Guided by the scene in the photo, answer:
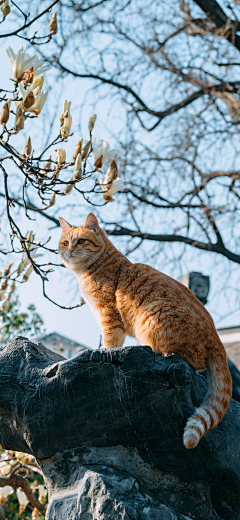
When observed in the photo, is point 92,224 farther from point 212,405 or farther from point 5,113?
point 212,405

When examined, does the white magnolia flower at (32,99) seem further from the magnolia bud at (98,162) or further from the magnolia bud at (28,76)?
the magnolia bud at (98,162)

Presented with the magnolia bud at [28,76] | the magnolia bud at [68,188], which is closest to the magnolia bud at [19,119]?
the magnolia bud at [28,76]

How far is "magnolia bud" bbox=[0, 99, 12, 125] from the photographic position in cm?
212

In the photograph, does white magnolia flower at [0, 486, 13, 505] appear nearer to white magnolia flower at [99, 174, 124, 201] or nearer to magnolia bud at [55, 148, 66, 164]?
white magnolia flower at [99, 174, 124, 201]

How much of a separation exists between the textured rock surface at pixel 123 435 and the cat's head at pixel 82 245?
820mm

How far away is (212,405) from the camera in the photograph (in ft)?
6.03

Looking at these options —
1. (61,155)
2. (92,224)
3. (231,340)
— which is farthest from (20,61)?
(231,340)

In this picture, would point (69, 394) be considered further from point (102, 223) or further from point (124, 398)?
point (102, 223)

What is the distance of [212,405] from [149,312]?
483mm

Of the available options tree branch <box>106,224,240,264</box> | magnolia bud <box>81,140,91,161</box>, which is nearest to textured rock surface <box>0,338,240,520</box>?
magnolia bud <box>81,140,91,161</box>

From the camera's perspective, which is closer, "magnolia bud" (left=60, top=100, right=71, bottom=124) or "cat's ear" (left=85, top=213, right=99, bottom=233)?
"magnolia bud" (left=60, top=100, right=71, bottom=124)

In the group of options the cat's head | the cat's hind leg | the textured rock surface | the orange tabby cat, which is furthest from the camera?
the cat's head

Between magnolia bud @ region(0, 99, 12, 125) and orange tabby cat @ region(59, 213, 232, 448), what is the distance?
79cm

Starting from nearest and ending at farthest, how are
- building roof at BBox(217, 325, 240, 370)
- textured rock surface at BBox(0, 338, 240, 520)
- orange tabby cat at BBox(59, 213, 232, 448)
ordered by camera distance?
textured rock surface at BBox(0, 338, 240, 520) → orange tabby cat at BBox(59, 213, 232, 448) → building roof at BBox(217, 325, 240, 370)
